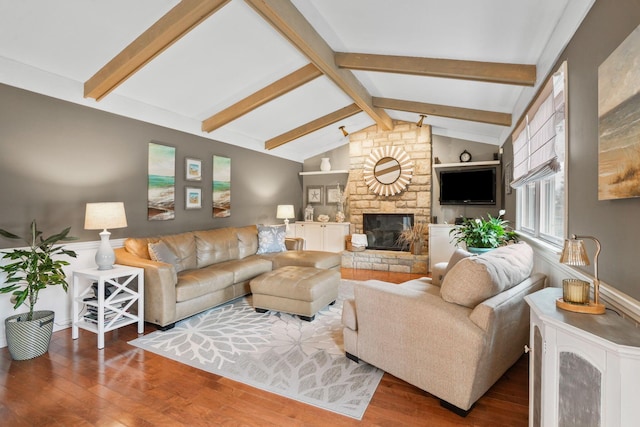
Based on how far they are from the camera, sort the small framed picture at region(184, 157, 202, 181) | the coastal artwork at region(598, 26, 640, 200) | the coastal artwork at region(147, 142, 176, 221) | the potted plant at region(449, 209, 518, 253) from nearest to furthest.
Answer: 1. the coastal artwork at region(598, 26, 640, 200)
2. the potted plant at region(449, 209, 518, 253)
3. the coastal artwork at region(147, 142, 176, 221)
4. the small framed picture at region(184, 157, 202, 181)

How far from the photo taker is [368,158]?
259 inches

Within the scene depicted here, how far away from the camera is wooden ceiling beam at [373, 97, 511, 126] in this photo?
4.21m

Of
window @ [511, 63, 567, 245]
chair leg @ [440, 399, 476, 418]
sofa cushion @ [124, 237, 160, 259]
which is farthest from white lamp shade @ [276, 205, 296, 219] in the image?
chair leg @ [440, 399, 476, 418]

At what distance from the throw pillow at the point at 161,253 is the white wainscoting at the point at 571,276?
367 centimetres

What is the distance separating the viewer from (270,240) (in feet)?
16.5

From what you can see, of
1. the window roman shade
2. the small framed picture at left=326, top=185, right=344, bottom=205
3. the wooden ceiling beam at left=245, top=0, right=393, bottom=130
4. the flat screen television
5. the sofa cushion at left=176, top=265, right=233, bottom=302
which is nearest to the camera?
the window roman shade

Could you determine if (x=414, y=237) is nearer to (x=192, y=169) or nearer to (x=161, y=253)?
(x=192, y=169)

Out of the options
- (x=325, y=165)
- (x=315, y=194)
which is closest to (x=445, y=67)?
(x=325, y=165)

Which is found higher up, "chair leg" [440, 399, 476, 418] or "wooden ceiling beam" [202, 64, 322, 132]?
"wooden ceiling beam" [202, 64, 322, 132]

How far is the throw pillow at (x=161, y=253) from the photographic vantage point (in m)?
3.40

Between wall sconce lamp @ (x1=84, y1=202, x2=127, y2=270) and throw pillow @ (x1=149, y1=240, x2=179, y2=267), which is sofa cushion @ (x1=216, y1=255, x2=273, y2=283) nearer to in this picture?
throw pillow @ (x1=149, y1=240, x2=179, y2=267)

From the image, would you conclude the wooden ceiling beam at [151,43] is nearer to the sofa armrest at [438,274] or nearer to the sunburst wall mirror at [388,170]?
the sofa armrest at [438,274]

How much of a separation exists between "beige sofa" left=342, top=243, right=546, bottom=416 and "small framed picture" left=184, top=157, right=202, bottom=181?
11.1 ft

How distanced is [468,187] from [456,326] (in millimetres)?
4508
